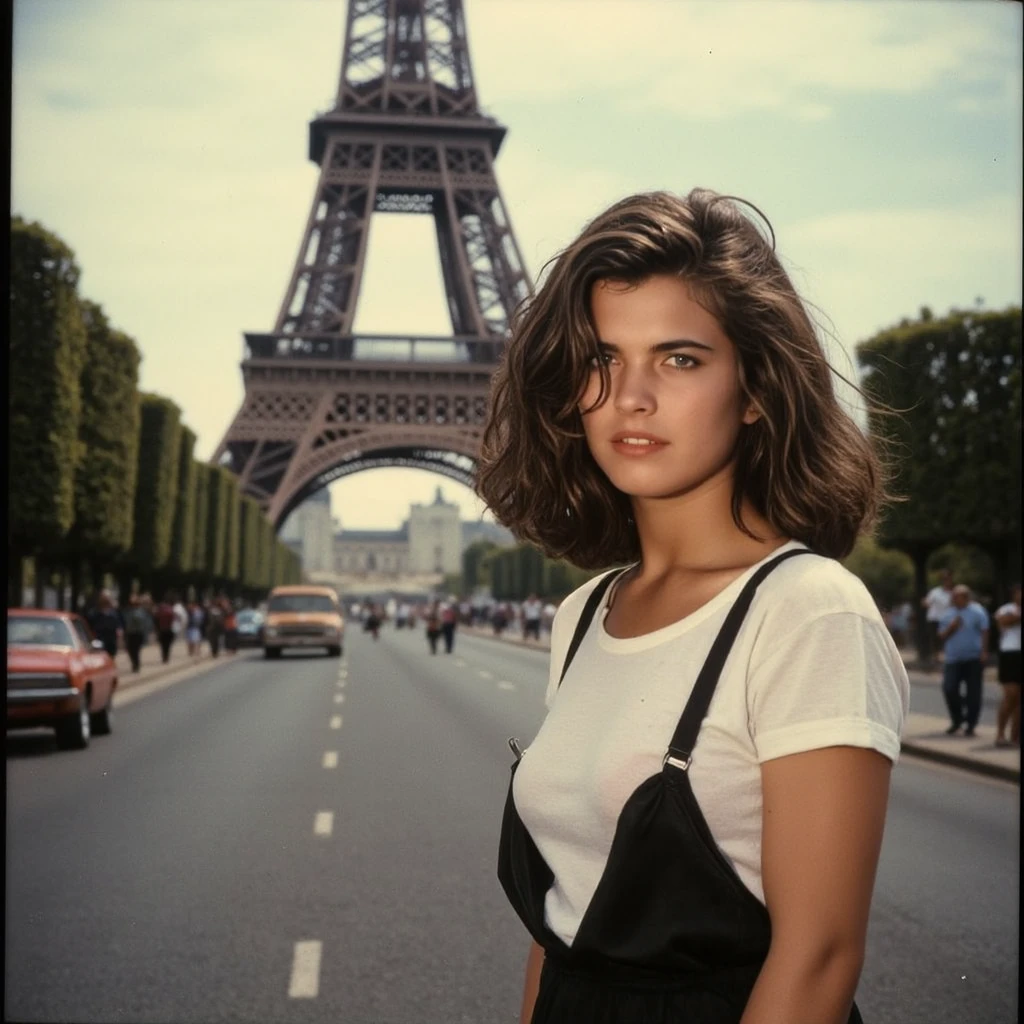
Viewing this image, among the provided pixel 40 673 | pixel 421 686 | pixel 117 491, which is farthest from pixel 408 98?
pixel 40 673

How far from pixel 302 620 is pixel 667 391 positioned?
44.0 metres

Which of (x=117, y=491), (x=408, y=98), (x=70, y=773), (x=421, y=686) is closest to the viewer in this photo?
(x=70, y=773)

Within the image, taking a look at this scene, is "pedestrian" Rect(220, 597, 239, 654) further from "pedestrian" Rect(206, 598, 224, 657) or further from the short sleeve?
the short sleeve

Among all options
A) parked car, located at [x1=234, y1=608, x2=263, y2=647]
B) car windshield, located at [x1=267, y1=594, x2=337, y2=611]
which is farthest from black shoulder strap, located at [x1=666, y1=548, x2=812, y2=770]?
parked car, located at [x1=234, y1=608, x2=263, y2=647]

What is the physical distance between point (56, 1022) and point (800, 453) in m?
4.60

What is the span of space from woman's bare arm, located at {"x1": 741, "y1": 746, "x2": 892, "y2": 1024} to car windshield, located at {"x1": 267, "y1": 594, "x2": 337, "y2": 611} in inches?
1765

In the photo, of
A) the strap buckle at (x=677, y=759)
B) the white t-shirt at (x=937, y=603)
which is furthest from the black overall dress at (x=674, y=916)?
the white t-shirt at (x=937, y=603)

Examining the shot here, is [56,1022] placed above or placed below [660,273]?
below

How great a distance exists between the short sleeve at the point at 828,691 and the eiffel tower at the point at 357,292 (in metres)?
58.1

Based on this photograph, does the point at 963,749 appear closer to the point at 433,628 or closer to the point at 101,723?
the point at 101,723

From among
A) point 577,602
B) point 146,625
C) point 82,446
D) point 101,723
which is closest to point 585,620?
point 577,602

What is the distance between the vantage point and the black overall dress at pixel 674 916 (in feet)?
5.82

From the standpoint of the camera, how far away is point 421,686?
29.8 metres

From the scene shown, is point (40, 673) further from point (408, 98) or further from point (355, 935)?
point (408, 98)
